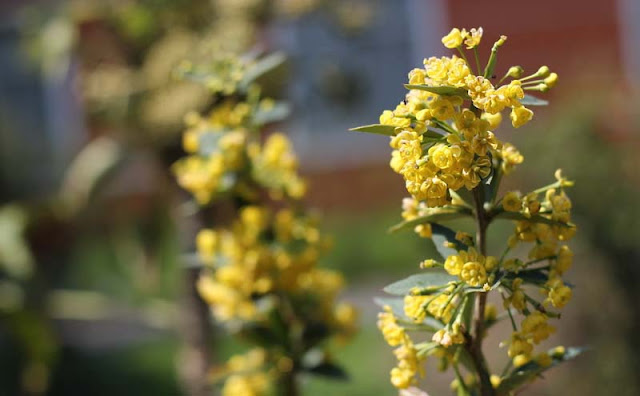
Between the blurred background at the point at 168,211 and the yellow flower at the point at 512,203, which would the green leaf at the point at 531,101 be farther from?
the blurred background at the point at 168,211

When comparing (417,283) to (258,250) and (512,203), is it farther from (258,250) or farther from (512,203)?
(258,250)

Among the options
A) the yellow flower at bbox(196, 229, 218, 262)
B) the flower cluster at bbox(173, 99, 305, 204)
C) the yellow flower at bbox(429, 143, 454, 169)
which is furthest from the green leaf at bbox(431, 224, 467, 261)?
the yellow flower at bbox(196, 229, 218, 262)

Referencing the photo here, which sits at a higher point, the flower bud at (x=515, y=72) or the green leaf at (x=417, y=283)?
the flower bud at (x=515, y=72)

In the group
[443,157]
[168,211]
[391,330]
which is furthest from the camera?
[168,211]

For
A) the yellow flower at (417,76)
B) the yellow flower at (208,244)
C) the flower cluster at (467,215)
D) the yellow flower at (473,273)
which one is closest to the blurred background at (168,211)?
the yellow flower at (208,244)

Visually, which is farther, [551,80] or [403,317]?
[403,317]

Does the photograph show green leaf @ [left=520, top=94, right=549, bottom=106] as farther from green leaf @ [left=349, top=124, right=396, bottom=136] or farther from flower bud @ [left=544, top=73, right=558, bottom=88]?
green leaf @ [left=349, top=124, right=396, bottom=136]

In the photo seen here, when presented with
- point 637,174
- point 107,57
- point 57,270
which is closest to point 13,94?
point 57,270

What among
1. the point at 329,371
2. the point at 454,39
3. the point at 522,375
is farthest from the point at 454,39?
the point at 329,371
